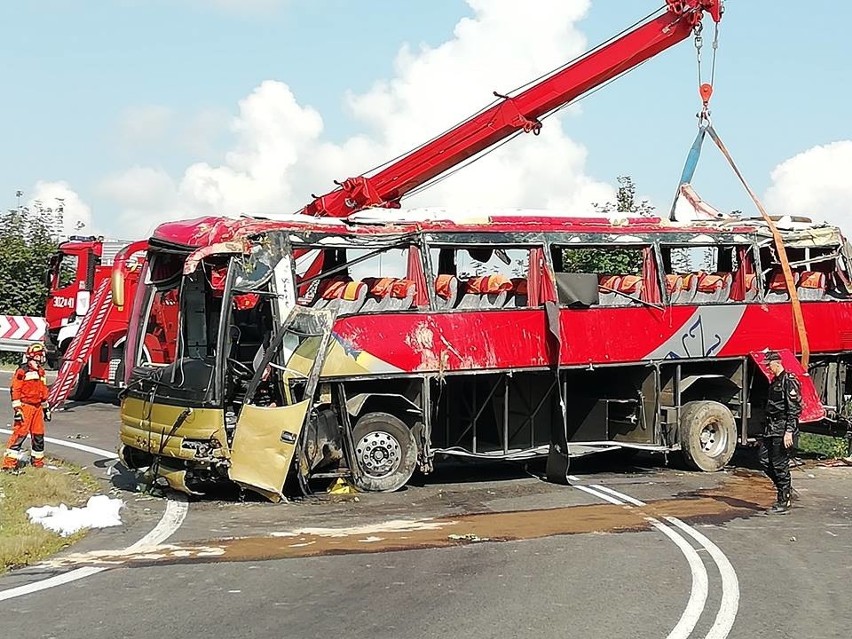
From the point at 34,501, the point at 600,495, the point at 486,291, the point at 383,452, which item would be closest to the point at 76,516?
the point at 34,501

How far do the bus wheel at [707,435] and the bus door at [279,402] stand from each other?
19.1 ft

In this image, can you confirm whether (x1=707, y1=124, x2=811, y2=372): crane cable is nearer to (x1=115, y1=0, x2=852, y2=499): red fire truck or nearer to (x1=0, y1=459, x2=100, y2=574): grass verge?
(x1=115, y1=0, x2=852, y2=499): red fire truck

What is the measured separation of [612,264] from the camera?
18.6 meters

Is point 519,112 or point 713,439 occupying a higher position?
point 519,112

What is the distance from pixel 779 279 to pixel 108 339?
1217 centimetres

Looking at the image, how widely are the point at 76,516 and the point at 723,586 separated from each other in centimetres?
602

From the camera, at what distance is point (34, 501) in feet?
36.4

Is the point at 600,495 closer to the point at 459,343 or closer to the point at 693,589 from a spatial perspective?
the point at 459,343

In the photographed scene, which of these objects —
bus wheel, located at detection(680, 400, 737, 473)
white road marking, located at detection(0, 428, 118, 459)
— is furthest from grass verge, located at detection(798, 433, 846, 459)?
white road marking, located at detection(0, 428, 118, 459)

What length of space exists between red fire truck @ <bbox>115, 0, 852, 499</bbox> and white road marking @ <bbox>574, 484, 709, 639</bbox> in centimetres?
135

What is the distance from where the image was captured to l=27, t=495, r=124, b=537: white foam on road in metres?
9.92

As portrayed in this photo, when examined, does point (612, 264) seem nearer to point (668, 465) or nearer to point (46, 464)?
point (668, 465)

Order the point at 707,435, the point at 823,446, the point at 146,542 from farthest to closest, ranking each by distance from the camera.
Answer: the point at 823,446, the point at 707,435, the point at 146,542

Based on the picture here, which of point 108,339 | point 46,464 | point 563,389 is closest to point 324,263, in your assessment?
point 563,389
